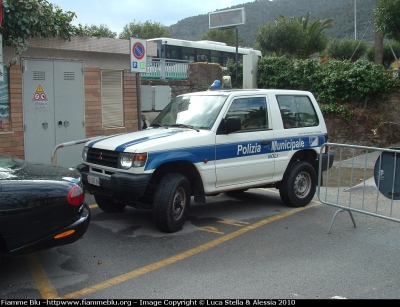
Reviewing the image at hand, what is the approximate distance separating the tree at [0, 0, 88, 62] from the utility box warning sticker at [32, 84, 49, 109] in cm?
102

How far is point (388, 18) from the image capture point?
48.8 ft

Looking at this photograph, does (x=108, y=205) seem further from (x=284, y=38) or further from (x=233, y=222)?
(x=284, y=38)

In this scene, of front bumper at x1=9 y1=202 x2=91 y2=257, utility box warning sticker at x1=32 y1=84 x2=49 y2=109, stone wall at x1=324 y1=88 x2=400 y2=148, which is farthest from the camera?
stone wall at x1=324 y1=88 x2=400 y2=148

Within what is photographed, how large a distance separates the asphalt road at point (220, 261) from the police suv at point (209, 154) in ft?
1.60

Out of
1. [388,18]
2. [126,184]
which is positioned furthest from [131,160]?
[388,18]

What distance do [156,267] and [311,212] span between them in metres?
3.47

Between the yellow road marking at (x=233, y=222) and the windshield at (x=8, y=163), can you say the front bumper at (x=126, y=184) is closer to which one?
the windshield at (x=8, y=163)

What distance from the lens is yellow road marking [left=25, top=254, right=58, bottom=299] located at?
4516 millimetres

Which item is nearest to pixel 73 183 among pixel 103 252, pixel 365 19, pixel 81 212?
pixel 81 212

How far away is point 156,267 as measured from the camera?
527cm

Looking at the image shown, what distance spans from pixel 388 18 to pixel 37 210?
44.9 ft

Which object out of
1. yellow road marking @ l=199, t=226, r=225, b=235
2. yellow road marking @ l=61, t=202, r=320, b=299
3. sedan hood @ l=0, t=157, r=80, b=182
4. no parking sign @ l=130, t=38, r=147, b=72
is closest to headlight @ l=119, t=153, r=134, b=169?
sedan hood @ l=0, t=157, r=80, b=182

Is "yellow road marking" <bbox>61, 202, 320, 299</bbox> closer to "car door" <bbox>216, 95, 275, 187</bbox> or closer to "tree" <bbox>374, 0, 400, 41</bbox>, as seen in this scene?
"car door" <bbox>216, 95, 275, 187</bbox>

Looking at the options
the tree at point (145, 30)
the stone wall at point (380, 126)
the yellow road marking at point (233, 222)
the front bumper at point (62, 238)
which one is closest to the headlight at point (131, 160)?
the front bumper at point (62, 238)
